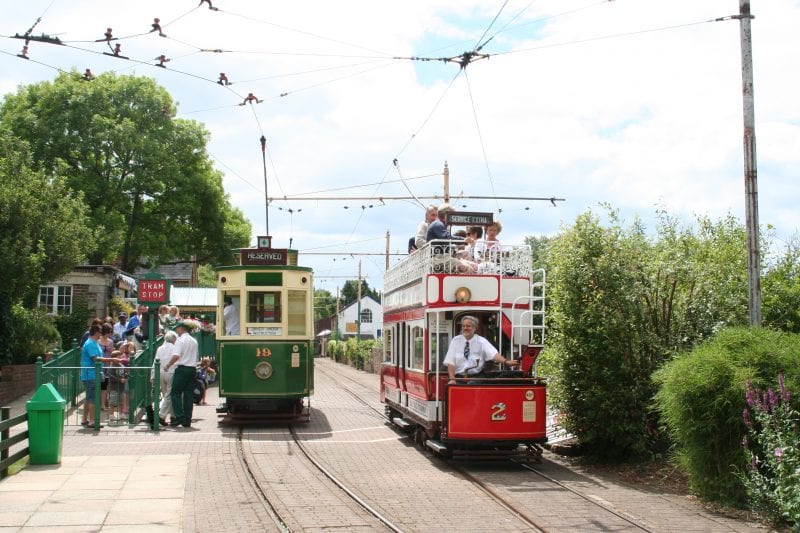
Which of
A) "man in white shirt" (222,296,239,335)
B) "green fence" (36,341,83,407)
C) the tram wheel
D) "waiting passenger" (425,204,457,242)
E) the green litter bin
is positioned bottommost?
the tram wheel

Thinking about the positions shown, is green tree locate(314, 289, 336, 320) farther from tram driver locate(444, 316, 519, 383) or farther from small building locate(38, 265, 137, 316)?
tram driver locate(444, 316, 519, 383)

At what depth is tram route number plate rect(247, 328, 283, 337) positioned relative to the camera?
1768 centimetres

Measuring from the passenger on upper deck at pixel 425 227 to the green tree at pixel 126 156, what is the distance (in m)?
23.0

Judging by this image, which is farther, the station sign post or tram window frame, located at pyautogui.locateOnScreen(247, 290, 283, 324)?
the station sign post

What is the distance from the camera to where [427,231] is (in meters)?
14.7

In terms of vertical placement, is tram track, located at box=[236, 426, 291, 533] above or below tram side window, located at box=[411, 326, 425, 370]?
below

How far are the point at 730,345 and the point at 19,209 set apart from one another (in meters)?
17.1

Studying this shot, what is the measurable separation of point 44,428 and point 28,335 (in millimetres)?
11824

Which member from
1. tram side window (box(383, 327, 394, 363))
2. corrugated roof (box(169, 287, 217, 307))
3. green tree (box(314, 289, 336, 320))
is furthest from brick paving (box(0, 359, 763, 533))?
green tree (box(314, 289, 336, 320))

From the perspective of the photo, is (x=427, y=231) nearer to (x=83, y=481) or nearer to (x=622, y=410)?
(x=622, y=410)

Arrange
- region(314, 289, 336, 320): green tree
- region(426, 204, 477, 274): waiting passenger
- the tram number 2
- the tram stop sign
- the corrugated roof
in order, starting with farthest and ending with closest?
region(314, 289, 336, 320): green tree → the corrugated roof → the tram stop sign → region(426, 204, 477, 274): waiting passenger → the tram number 2

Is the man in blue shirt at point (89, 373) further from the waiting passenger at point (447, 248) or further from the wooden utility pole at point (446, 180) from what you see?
the wooden utility pole at point (446, 180)

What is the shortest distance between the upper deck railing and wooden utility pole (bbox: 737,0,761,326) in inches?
127

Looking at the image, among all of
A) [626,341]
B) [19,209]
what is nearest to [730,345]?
[626,341]
